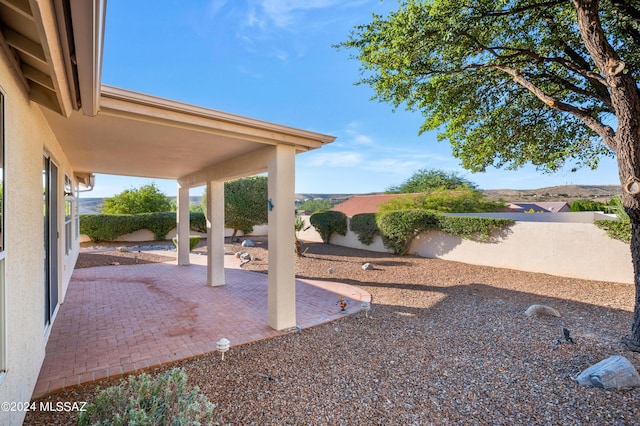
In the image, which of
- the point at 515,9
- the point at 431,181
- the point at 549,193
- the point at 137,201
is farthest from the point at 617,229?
the point at 549,193

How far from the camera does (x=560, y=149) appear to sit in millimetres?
8883

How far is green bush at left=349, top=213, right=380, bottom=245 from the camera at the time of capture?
1623cm

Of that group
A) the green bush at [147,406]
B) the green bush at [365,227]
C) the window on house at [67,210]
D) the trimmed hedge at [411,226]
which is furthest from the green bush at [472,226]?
the window on house at [67,210]

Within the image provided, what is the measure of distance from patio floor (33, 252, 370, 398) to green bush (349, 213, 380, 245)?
24.1 ft

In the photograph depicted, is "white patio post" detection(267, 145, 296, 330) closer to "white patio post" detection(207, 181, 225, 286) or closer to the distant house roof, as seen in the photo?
"white patio post" detection(207, 181, 225, 286)

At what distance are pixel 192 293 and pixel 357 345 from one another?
5.23 meters

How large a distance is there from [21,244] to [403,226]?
43.8ft

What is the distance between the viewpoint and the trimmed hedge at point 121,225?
19.2 metres

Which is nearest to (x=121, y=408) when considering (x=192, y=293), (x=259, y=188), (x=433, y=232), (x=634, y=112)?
(x=192, y=293)

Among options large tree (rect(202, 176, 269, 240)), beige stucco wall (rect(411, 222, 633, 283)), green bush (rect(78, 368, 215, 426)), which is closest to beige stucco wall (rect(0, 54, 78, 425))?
green bush (rect(78, 368, 215, 426))

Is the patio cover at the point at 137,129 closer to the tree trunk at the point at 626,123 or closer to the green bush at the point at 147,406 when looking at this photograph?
the green bush at the point at 147,406

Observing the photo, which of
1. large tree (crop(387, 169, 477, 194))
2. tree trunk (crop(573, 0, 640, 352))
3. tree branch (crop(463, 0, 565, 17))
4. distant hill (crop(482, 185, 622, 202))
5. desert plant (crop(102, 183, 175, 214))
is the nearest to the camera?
tree trunk (crop(573, 0, 640, 352))

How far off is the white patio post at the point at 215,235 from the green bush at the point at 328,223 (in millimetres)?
10425

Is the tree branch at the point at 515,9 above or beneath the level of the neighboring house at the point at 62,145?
above
